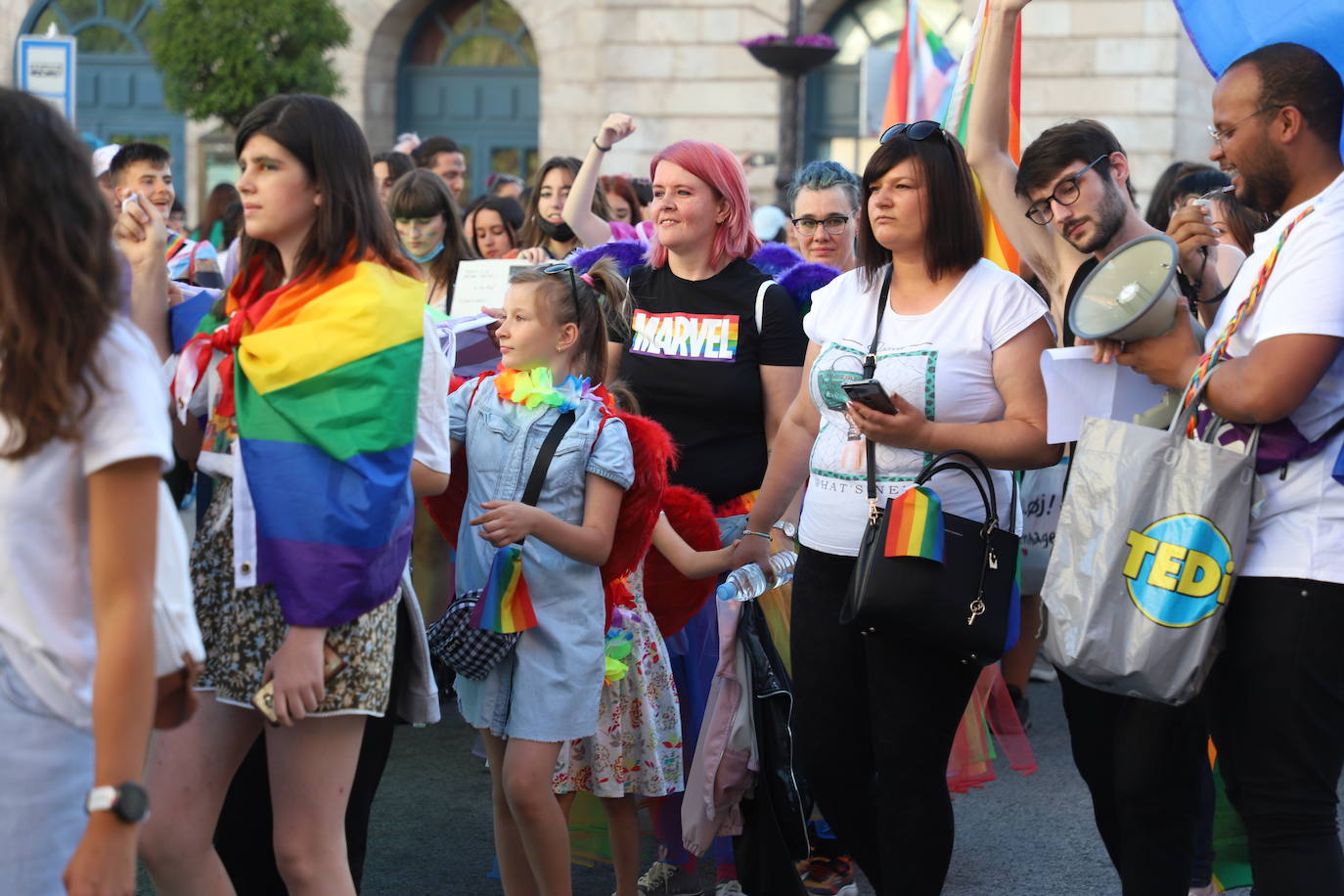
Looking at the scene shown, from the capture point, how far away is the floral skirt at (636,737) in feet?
13.8

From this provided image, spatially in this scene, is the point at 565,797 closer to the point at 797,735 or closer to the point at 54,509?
the point at 797,735

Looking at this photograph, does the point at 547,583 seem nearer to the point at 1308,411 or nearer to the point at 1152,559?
the point at 1152,559

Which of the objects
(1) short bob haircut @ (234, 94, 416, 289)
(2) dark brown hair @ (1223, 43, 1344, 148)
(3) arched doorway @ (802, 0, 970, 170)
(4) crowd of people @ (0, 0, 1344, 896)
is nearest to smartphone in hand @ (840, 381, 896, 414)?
(4) crowd of people @ (0, 0, 1344, 896)

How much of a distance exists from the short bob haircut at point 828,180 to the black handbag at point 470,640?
2.63 m

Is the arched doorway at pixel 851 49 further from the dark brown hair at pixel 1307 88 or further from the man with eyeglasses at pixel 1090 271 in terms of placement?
the dark brown hair at pixel 1307 88

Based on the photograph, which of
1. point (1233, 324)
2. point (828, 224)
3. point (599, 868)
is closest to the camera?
point (1233, 324)

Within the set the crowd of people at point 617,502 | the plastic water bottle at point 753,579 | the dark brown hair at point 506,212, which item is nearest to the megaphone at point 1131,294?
the crowd of people at point 617,502

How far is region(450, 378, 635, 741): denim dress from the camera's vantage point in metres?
3.78

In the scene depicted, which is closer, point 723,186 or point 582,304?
point 582,304

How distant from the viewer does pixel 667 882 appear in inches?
184

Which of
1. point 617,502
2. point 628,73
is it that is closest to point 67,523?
point 617,502

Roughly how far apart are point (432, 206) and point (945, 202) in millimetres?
Answer: 3262

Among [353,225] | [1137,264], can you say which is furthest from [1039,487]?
[353,225]

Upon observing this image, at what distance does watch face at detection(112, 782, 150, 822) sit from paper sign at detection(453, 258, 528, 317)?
3763 mm
